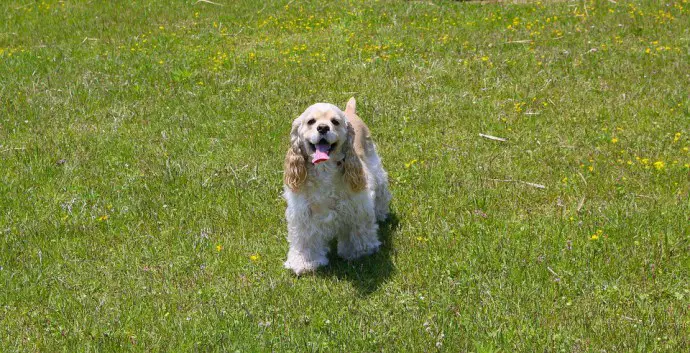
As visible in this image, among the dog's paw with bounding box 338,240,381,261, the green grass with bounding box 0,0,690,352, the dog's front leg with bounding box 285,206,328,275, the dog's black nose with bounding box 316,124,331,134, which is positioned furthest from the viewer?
the dog's paw with bounding box 338,240,381,261

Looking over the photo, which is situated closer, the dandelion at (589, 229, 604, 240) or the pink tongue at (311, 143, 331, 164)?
the pink tongue at (311, 143, 331, 164)

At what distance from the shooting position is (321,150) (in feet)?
20.9

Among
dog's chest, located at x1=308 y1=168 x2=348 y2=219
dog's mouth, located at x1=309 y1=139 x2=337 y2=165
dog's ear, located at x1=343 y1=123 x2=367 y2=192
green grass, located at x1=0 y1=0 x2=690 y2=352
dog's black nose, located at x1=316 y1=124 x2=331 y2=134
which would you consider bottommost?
green grass, located at x1=0 y1=0 x2=690 y2=352

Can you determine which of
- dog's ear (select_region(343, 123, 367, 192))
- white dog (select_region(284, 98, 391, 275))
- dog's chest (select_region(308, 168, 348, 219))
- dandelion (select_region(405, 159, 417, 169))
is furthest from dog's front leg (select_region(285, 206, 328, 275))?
dandelion (select_region(405, 159, 417, 169))

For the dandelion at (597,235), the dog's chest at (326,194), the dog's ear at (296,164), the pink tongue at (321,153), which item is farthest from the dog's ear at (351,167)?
the dandelion at (597,235)

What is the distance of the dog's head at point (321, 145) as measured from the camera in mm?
6285

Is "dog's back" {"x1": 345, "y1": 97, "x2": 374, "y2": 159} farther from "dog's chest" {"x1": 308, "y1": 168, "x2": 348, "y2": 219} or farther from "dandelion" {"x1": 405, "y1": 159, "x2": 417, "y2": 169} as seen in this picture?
"dandelion" {"x1": 405, "y1": 159, "x2": 417, "y2": 169}

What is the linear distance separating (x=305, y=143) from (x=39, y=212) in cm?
326

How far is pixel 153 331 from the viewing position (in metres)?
5.93

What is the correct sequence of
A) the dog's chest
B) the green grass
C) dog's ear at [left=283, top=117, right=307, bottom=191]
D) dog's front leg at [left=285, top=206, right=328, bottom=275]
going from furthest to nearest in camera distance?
dog's front leg at [left=285, top=206, right=328, bottom=275], the dog's chest, dog's ear at [left=283, top=117, right=307, bottom=191], the green grass

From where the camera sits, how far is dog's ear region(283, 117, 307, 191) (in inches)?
257

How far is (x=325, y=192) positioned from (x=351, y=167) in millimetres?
318

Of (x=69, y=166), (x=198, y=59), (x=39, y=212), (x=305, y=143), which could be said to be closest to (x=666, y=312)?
(x=305, y=143)

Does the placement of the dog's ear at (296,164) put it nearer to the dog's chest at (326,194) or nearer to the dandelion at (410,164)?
the dog's chest at (326,194)
